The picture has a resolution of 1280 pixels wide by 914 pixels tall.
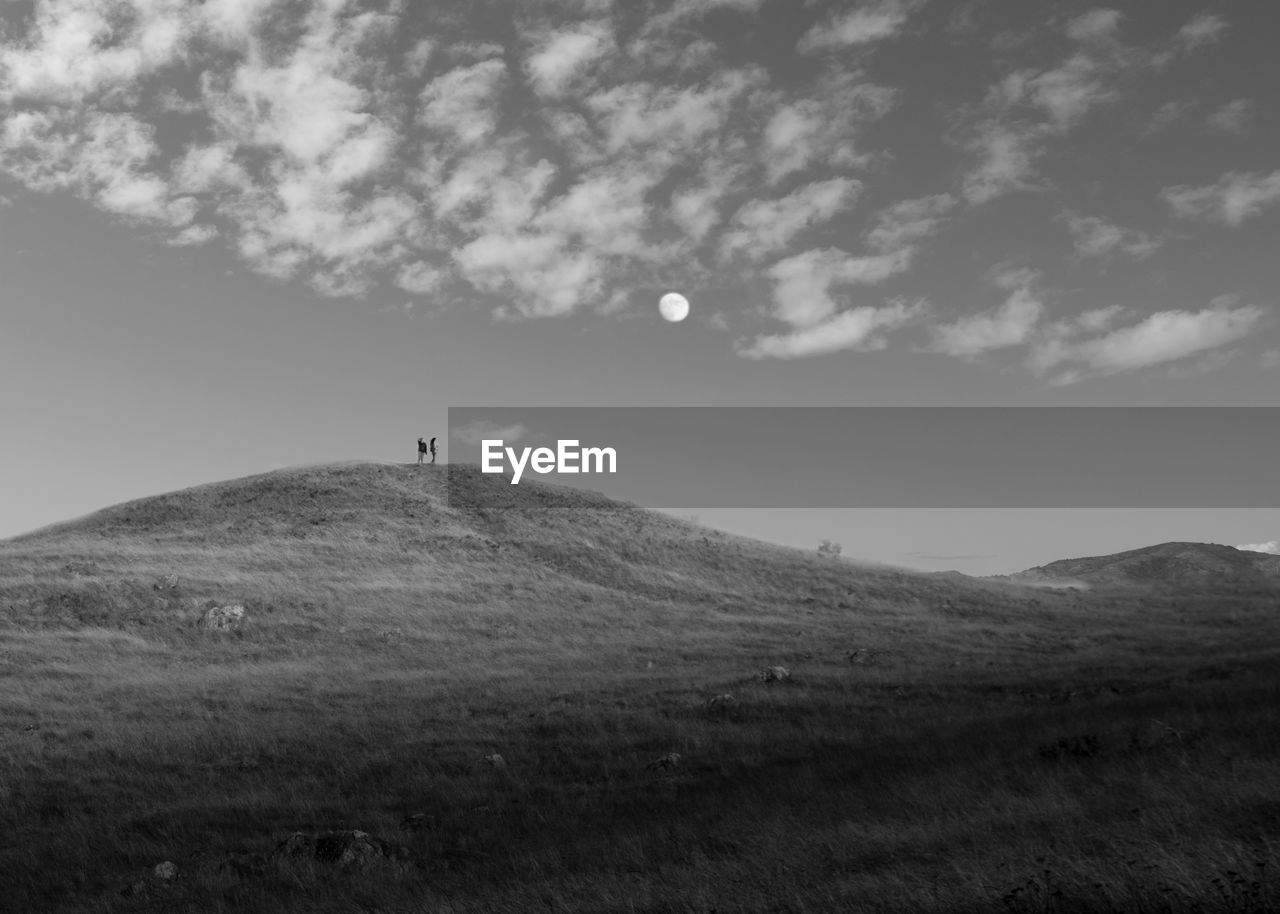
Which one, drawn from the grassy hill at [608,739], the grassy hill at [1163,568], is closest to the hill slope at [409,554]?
the grassy hill at [608,739]

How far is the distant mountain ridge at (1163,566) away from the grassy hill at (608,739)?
27.6m

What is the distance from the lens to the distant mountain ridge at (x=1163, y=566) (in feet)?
294

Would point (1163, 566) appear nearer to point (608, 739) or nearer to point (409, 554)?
point (409, 554)

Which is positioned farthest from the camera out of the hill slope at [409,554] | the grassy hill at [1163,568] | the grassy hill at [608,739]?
the grassy hill at [1163,568]

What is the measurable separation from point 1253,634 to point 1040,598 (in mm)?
19752

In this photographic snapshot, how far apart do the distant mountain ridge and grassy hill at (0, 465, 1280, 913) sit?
2760 cm

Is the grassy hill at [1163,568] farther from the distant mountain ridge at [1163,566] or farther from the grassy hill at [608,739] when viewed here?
the grassy hill at [608,739]

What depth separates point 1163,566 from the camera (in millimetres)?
110875

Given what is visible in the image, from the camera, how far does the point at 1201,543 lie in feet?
406

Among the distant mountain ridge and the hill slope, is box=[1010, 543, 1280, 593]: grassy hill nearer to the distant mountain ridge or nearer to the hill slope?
the distant mountain ridge

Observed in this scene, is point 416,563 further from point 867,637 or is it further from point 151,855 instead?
point 151,855

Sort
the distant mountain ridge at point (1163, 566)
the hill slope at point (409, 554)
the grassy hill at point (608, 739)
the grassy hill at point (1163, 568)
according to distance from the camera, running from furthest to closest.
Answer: the distant mountain ridge at point (1163, 566)
the grassy hill at point (1163, 568)
the hill slope at point (409, 554)
the grassy hill at point (608, 739)

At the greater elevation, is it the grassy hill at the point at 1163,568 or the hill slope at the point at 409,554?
Result: the hill slope at the point at 409,554

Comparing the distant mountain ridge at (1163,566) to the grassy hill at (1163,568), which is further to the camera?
the distant mountain ridge at (1163,566)
